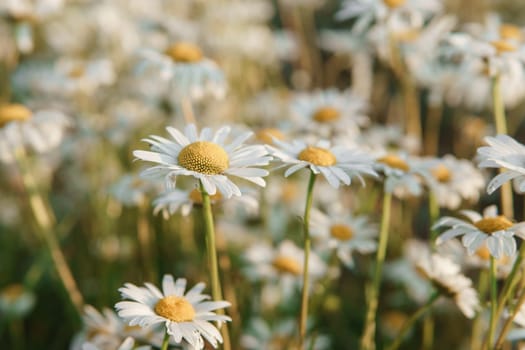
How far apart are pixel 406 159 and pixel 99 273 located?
6.03ft

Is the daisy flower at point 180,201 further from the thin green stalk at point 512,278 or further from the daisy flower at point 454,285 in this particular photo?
the thin green stalk at point 512,278

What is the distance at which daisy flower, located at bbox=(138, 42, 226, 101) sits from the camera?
8.66ft

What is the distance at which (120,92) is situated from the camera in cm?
424

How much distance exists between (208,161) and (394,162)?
0.77 metres

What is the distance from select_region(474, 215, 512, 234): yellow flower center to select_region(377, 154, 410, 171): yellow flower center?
1.30 feet

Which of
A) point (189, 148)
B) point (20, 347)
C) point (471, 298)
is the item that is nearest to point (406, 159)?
point (471, 298)

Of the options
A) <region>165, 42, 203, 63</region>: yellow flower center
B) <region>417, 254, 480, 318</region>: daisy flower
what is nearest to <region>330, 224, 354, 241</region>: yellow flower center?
<region>417, 254, 480, 318</region>: daisy flower

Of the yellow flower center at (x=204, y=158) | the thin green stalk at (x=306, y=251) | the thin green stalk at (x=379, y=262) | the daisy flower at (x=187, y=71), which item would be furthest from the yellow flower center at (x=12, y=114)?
the thin green stalk at (x=379, y=262)

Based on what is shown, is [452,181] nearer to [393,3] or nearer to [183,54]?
[393,3]

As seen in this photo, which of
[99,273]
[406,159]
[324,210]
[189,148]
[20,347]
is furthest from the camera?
[324,210]

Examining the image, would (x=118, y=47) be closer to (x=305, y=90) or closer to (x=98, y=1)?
(x=98, y=1)

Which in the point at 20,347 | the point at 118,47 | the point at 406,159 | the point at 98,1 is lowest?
the point at 20,347

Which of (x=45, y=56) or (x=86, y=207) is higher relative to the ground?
(x=45, y=56)

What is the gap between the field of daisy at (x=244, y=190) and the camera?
172 centimetres
